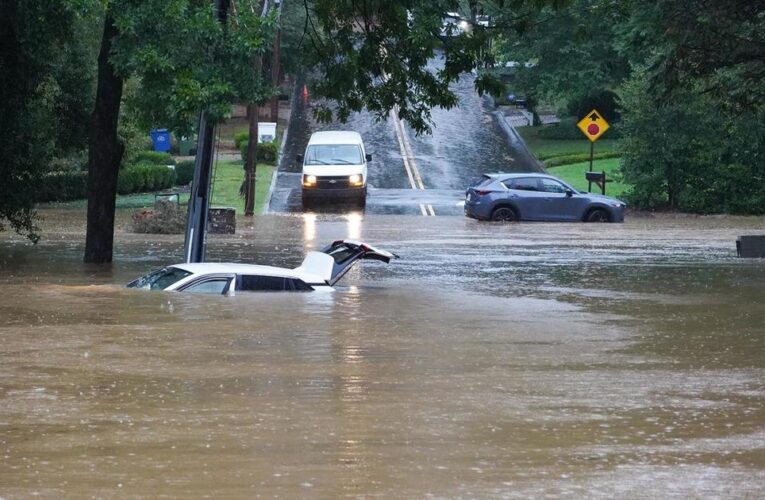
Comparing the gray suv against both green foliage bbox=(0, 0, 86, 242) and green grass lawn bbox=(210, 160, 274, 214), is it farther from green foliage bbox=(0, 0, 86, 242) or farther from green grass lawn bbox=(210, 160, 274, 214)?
green foliage bbox=(0, 0, 86, 242)

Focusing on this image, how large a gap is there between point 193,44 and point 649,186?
24792 mm

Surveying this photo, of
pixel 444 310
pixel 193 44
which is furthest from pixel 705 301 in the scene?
pixel 193 44

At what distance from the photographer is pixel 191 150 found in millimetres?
58219

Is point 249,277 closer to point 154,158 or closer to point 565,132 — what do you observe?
point 154,158

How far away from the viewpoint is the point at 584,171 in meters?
52.1

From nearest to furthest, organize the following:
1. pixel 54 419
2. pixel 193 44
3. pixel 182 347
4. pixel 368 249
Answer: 1. pixel 54 419
2. pixel 182 347
3. pixel 368 249
4. pixel 193 44

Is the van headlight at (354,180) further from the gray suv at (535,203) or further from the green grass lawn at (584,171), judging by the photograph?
the green grass lawn at (584,171)

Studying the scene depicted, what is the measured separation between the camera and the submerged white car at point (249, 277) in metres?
17.0

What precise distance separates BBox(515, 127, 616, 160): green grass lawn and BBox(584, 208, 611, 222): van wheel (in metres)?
17.1

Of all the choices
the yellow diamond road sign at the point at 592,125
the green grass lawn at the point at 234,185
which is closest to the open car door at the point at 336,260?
the green grass lawn at the point at 234,185

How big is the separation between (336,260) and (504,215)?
64.5 ft

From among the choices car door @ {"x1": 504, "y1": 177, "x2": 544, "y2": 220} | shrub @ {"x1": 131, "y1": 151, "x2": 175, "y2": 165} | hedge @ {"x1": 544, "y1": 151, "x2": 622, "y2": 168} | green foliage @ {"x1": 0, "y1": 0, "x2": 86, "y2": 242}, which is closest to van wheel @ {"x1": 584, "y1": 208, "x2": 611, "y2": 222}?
car door @ {"x1": 504, "y1": 177, "x2": 544, "y2": 220}

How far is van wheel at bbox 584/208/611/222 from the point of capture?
38531mm

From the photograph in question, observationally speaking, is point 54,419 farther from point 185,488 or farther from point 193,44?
point 193,44
